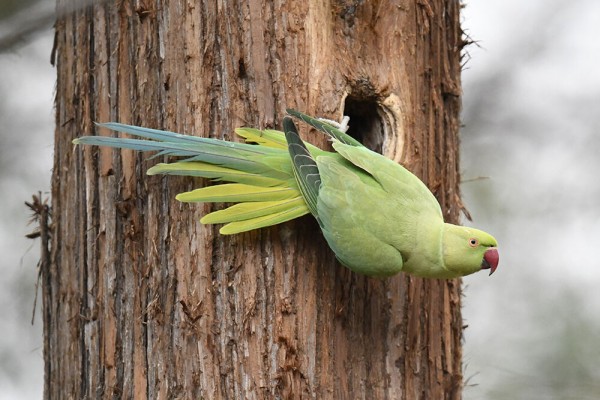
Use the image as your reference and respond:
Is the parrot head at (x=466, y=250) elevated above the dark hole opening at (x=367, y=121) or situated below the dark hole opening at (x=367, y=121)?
below

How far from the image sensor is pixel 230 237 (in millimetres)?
3059

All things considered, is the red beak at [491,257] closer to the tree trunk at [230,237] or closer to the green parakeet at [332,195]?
the green parakeet at [332,195]

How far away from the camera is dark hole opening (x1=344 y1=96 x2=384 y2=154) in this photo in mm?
3436

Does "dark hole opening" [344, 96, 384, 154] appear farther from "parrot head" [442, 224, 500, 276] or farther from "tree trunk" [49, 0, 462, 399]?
"parrot head" [442, 224, 500, 276]

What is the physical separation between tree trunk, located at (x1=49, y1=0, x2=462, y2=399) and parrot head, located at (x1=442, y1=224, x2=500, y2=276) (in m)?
0.27

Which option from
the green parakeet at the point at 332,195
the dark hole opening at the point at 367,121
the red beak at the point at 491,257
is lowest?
the red beak at the point at 491,257

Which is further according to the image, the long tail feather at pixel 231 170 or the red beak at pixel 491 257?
the red beak at pixel 491 257

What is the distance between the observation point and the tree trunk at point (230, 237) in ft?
9.86

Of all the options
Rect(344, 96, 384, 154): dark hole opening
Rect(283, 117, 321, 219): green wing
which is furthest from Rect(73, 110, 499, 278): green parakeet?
Rect(344, 96, 384, 154): dark hole opening

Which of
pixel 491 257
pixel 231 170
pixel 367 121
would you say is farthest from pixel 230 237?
pixel 491 257

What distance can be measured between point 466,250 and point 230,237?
0.99 m

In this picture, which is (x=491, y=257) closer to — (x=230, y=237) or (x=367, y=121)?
(x=367, y=121)

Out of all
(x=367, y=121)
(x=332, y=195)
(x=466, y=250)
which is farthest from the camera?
(x=367, y=121)

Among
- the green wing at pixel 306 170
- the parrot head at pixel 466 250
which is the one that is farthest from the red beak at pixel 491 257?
the green wing at pixel 306 170
